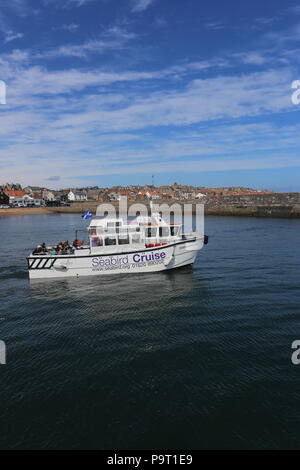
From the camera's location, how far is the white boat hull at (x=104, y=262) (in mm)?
22375

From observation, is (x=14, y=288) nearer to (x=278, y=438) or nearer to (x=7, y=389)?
(x=7, y=389)

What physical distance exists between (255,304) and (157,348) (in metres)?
7.15

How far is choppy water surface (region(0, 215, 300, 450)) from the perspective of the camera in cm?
820

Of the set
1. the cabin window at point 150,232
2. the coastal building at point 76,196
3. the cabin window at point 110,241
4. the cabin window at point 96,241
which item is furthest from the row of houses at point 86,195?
the cabin window at point 96,241

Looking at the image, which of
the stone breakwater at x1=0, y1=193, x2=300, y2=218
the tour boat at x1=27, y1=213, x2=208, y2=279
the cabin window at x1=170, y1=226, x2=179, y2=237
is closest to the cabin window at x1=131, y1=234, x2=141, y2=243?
the tour boat at x1=27, y1=213, x2=208, y2=279

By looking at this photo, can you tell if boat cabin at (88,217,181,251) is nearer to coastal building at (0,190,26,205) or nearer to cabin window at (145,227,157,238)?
cabin window at (145,227,157,238)

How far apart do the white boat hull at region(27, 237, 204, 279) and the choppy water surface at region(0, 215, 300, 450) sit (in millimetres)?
1639

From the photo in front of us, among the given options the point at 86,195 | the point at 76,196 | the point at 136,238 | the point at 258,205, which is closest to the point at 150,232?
the point at 136,238

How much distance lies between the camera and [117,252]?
22609 millimetres

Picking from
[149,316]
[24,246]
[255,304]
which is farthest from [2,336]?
[24,246]

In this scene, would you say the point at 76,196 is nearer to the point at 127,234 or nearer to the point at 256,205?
the point at 256,205
